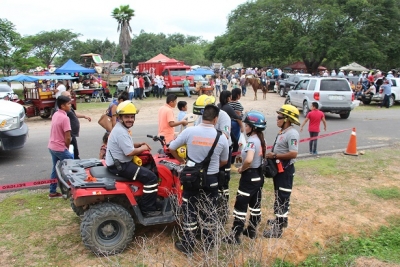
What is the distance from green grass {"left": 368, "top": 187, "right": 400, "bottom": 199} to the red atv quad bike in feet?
12.6

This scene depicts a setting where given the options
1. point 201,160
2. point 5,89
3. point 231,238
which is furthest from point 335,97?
point 5,89

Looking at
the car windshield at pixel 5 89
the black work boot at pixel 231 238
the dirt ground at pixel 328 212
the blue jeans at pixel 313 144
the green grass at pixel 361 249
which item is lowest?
the green grass at pixel 361 249

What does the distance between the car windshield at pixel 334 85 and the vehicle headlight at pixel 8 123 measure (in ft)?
37.6

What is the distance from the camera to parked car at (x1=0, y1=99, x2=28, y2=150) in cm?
786

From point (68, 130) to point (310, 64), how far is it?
3969 cm

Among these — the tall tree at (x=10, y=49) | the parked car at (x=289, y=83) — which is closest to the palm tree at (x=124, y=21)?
the tall tree at (x=10, y=49)

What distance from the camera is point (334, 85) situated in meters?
15.1

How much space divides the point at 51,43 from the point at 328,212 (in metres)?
61.3

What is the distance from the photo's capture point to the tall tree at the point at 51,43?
57.0 m

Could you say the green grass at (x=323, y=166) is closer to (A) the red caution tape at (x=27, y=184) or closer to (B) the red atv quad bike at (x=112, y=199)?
(B) the red atv quad bike at (x=112, y=199)

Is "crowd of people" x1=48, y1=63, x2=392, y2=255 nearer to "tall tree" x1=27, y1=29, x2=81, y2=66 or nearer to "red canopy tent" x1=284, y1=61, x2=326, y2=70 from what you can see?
"red canopy tent" x1=284, y1=61, x2=326, y2=70

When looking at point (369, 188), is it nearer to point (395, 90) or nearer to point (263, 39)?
point (395, 90)

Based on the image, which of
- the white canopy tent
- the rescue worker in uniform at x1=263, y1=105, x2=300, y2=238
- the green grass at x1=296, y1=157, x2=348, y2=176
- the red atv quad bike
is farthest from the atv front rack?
the white canopy tent

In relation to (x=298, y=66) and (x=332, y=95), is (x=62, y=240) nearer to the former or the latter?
(x=332, y=95)
